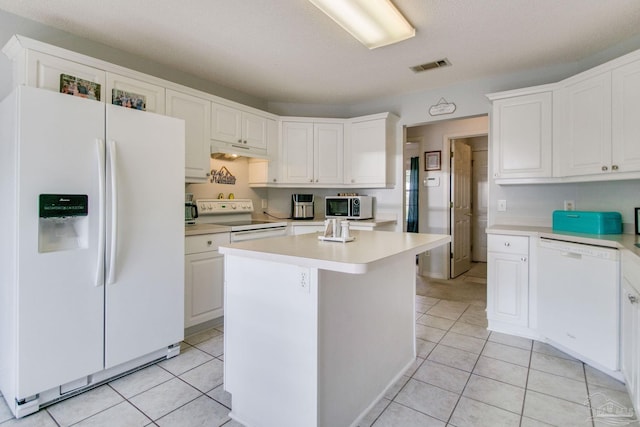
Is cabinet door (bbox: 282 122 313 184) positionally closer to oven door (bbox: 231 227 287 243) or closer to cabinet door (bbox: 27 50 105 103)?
oven door (bbox: 231 227 287 243)

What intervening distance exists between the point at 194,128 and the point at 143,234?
1245 mm

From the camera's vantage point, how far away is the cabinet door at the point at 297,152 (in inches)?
156

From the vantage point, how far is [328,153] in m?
4.07

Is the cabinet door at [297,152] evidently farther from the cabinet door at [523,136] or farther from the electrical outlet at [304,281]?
the electrical outlet at [304,281]

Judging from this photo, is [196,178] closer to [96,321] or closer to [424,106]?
[96,321]

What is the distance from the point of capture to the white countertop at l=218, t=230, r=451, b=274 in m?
1.28

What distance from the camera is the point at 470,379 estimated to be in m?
2.10

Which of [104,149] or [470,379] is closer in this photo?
[104,149]

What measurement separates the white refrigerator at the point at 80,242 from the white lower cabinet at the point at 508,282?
8.76 feet

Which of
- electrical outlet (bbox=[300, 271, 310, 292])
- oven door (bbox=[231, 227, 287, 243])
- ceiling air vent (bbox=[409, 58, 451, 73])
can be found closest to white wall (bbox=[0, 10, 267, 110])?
oven door (bbox=[231, 227, 287, 243])

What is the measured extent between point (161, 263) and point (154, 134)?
35.1 inches

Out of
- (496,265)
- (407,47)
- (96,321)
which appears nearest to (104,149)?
(96,321)

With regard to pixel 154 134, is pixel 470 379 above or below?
below

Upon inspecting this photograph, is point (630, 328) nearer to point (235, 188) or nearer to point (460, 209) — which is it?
point (460, 209)
